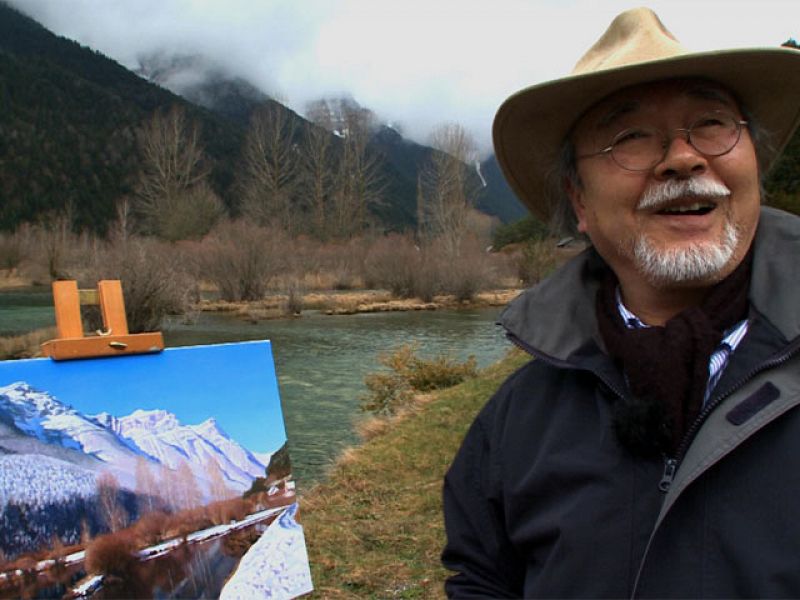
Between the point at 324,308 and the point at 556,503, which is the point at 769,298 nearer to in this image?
the point at 556,503

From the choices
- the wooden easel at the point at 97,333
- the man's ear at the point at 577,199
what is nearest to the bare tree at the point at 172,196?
the wooden easel at the point at 97,333

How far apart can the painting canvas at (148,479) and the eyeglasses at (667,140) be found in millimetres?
1227

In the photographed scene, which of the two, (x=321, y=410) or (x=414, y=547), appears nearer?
(x=414, y=547)

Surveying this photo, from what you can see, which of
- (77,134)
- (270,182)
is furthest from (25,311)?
(77,134)

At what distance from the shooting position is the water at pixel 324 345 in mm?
8602

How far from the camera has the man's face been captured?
3.90 ft

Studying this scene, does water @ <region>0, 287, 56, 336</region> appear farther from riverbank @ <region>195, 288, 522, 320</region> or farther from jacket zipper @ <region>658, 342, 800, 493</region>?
jacket zipper @ <region>658, 342, 800, 493</region>

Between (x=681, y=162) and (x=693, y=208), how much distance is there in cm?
8

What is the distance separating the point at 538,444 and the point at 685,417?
0.24 meters

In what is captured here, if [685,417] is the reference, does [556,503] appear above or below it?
below

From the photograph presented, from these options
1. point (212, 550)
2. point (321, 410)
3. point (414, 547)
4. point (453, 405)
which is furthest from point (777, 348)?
point (321, 410)

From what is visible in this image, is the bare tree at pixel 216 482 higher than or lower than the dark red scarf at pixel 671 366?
lower

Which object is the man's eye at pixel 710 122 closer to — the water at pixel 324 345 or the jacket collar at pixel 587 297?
the jacket collar at pixel 587 297

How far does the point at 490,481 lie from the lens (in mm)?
1248
